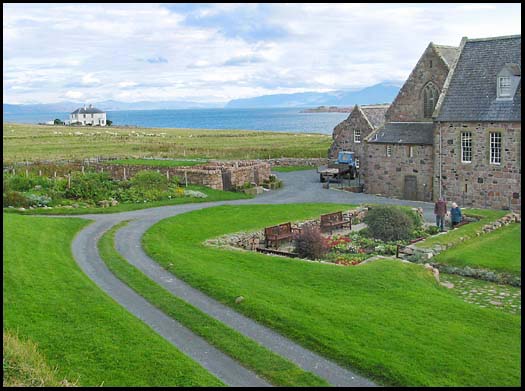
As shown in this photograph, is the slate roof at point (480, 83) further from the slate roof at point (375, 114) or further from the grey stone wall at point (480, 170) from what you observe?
the slate roof at point (375, 114)

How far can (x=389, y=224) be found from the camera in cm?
3131

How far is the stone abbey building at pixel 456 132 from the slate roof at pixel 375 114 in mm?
4572

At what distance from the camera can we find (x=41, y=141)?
106 metres

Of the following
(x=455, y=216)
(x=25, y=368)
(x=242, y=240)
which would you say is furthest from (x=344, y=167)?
(x=25, y=368)

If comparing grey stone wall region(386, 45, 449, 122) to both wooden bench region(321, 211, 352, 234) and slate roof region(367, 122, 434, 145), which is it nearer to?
slate roof region(367, 122, 434, 145)

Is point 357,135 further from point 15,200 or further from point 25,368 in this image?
point 25,368

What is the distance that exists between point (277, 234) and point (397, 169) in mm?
19134

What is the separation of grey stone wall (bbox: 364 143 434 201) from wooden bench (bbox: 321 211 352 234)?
40.5ft

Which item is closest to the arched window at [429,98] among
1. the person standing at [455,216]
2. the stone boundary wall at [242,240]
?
the person standing at [455,216]

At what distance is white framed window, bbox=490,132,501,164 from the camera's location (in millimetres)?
39906

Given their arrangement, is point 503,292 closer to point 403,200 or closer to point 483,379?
point 483,379

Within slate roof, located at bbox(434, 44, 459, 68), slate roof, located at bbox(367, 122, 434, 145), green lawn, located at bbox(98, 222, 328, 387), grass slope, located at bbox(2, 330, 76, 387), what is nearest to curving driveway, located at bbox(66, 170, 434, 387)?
green lawn, located at bbox(98, 222, 328, 387)

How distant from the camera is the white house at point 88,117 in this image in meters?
191

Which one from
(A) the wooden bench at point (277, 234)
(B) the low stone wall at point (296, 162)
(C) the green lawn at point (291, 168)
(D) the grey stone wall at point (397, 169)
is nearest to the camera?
(A) the wooden bench at point (277, 234)
